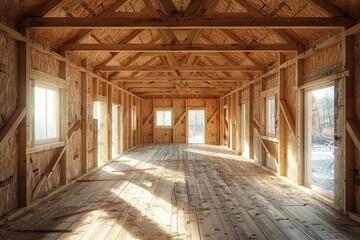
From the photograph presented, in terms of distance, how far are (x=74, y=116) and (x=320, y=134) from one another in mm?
6220

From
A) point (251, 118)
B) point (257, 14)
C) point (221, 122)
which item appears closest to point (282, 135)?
point (257, 14)

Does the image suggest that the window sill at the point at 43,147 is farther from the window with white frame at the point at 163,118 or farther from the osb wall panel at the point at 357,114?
the window with white frame at the point at 163,118

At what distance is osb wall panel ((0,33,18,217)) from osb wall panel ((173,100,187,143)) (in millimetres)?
13909

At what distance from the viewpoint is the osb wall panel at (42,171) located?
5.04m

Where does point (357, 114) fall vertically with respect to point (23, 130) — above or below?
above

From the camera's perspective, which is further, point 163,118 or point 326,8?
point 163,118

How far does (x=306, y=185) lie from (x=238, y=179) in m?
1.53

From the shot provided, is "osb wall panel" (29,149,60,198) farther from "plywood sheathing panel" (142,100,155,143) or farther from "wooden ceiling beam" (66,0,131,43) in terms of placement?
"plywood sheathing panel" (142,100,155,143)

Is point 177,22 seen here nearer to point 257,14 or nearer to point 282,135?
point 257,14

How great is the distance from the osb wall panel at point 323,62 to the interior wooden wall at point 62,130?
5264mm

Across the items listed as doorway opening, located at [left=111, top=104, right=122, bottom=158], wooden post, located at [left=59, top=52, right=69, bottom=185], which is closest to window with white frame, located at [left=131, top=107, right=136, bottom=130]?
doorway opening, located at [left=111, top=104, right=122, bottom=158]

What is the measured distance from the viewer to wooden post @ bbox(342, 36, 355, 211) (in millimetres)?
4453

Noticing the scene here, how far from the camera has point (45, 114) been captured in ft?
18.9

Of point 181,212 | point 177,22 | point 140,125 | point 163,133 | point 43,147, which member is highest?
point 177,22
